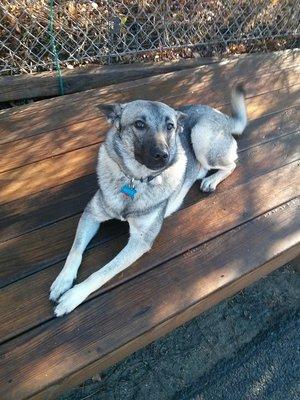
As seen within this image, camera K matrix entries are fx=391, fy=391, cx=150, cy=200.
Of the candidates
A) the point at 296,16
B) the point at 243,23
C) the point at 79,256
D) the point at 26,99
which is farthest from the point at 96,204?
the point at 296,16

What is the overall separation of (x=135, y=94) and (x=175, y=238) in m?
1.44

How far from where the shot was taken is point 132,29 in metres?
3.69

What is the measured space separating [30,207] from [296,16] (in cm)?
377

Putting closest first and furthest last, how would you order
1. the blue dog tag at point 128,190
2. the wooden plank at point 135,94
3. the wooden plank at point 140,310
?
1. the wooden plank at point 140,310
2. the blue dog tag at point 128,190
3. the wooden plank at point 135,94

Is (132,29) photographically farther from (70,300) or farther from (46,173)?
(70,300)

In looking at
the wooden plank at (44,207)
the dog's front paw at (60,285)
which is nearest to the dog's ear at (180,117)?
the wooden plank at (44,207)

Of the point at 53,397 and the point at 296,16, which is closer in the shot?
the point at 53,397

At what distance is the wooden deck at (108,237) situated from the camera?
1.85 m

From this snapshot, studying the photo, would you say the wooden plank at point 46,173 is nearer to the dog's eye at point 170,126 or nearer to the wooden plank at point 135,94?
the wooden plank at point 135,94

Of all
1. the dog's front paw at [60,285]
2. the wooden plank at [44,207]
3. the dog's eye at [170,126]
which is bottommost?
the wooden plank at [44,207]

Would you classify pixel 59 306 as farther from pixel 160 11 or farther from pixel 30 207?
pixel 160 11

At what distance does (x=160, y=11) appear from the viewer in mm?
3662

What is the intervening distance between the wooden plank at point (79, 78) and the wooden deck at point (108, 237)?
0.22m

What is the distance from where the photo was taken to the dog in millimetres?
1985
